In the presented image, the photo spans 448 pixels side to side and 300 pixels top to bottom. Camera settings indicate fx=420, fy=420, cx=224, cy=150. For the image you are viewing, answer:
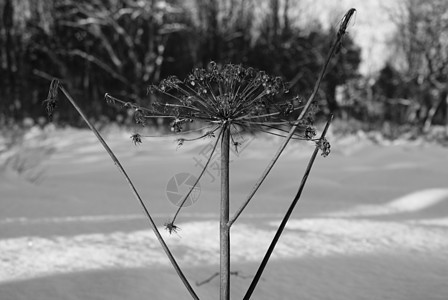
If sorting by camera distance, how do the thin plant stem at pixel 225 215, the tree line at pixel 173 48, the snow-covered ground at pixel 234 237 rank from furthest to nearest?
1. the tree line at pixel 173 48
2. the snow-covered ground at pixel 234 237
3. the thin plant stem at pixel 225 215

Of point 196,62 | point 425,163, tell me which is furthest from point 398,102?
point 425,163

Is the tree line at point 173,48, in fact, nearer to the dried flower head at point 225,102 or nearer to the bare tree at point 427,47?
the bare tree at point 427,47

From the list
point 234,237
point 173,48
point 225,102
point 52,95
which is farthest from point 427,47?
point 52,95

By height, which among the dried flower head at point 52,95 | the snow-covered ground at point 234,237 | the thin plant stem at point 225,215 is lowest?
the snow-covered ground at point 234,237

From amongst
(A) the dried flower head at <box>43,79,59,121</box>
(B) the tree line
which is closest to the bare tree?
(B) the tree line

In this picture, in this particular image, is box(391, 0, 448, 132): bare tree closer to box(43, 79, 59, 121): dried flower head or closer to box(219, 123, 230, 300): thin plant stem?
box(219, 123, 230, 300): thin plant stem

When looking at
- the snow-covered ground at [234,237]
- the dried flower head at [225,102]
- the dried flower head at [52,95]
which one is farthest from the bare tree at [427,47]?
the dried flower head at [52,95]

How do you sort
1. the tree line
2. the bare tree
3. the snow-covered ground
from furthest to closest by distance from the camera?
1. the tree line
2. the bare tree
3. the snow-covered ground
